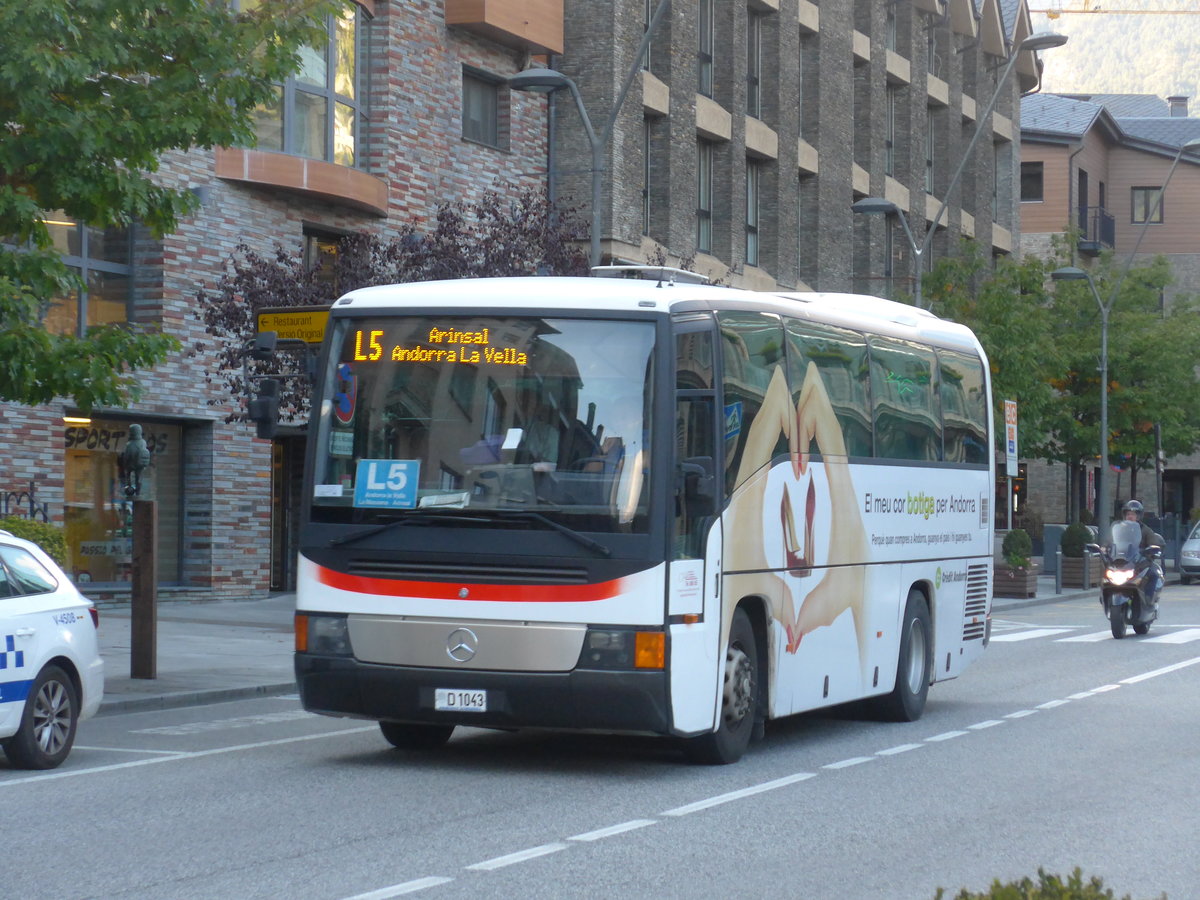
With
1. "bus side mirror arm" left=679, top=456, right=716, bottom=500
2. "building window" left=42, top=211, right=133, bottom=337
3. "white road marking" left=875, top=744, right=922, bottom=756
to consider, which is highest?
"building window" left=42, top=211, right=133, bottom=337

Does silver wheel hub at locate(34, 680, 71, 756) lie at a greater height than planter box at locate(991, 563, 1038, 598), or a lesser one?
greater

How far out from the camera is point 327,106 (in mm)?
28141

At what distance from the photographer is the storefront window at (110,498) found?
25297 mm

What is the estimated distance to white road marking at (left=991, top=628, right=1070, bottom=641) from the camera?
25156 millimetres

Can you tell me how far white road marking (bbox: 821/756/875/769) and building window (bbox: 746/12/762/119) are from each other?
30.0 metres

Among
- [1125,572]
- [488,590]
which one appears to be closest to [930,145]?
[1125,572]

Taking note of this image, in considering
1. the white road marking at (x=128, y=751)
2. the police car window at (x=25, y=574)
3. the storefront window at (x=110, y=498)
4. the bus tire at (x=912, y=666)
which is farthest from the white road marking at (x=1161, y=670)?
the storefront window at (x=110, y=498)

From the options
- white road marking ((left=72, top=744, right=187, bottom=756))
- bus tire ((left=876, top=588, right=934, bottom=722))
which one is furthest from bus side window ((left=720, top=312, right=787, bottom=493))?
white road marking ((left=72, top=744, right=187, bottom=756))

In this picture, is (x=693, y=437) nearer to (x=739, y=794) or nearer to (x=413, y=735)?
(x=739, y=794)

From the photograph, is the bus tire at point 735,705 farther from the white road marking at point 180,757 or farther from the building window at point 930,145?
the building window at point 930,145

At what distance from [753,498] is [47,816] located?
473cm

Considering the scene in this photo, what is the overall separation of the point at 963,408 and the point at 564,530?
667 centimetres

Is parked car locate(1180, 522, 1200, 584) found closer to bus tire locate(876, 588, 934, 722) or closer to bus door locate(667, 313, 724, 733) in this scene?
bus tire locate(876, 588, 934, 722)

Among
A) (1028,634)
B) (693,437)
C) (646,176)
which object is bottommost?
(1028,634)
